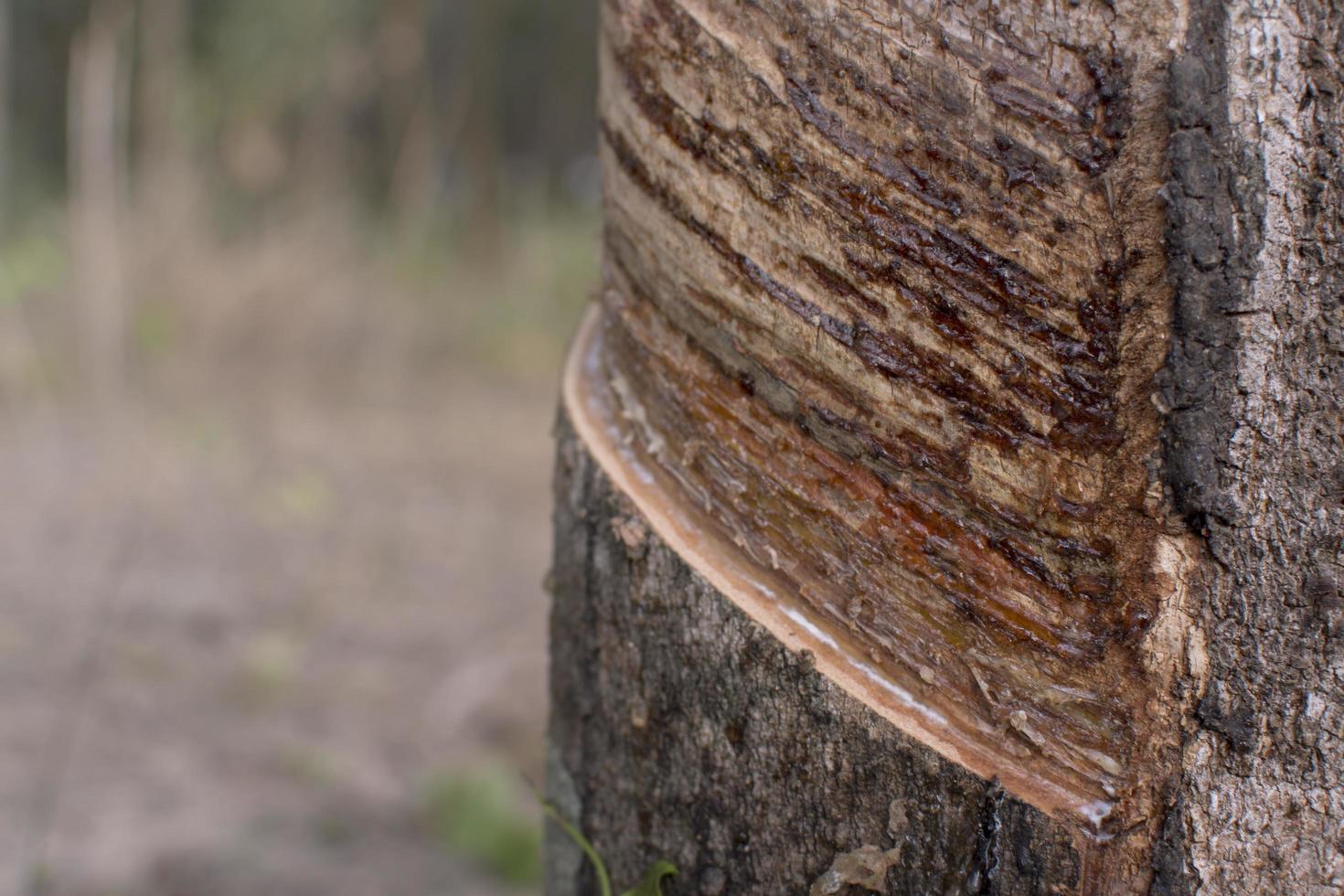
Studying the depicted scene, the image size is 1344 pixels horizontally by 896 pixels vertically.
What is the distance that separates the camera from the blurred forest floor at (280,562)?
2475 mm

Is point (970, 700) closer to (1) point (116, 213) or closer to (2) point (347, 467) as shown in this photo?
(2) point (347, 467)

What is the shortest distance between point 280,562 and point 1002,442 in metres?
3.35

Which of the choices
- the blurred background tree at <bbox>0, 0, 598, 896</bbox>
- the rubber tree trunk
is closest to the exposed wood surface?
the rubber tree trunk

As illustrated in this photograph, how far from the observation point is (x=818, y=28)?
2.51ft

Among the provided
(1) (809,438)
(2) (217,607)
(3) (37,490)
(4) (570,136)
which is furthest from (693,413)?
(4) (570,136)

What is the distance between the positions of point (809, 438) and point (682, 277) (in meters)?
0.17

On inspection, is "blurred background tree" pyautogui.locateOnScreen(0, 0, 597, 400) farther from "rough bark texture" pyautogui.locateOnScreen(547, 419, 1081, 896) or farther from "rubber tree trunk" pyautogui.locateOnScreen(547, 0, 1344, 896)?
"rubber tree trunk" pyautogui.locateOnScreen(547, 0, 1344, 896)

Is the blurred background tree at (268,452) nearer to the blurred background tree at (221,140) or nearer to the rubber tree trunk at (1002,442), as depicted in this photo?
the blurred background tree at (221,140)

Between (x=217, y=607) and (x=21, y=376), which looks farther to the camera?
(x=21, y=376)

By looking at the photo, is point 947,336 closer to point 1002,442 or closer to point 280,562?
point 1002,442

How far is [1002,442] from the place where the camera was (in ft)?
2.52

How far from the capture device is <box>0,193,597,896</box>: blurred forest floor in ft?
8.12

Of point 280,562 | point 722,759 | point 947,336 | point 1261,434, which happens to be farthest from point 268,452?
point 1261,434

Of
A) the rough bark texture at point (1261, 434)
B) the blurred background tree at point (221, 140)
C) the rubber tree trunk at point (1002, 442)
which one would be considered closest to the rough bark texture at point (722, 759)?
the rubber tree trunk at point (1002, 442)
